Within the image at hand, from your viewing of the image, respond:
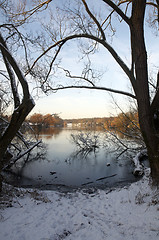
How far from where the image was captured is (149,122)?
355 cm

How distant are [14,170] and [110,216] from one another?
9.48m

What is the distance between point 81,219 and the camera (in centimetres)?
337

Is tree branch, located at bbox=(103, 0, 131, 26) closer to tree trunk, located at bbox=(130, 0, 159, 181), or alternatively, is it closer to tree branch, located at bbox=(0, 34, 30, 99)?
tree trunk, located at bbox=(130, 0, 159, 181)

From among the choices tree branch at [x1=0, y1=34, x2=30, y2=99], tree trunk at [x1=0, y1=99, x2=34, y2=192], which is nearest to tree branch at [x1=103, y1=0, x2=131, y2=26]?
tree branch at [x1=0, y1=34, x2=30, y2=99]

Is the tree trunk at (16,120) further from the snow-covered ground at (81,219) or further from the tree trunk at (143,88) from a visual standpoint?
the tree trunk at (143,88)

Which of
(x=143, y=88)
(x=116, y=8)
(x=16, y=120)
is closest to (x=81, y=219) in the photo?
(x=16, y=120)

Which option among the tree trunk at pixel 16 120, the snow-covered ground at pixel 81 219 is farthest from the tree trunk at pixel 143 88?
the tree trunk at pixel 16 120

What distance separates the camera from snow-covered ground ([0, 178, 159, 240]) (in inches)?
101

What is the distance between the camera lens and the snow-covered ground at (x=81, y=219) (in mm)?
2562

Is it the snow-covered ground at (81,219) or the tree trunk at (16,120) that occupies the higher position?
the tree trunk at (16,120)

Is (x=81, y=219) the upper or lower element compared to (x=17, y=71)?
lower

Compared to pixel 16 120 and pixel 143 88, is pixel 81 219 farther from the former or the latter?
pixel 143 88

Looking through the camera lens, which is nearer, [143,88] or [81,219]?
[81,219]

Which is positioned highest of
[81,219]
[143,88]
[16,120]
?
[143,88]
